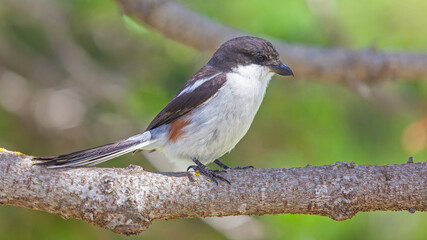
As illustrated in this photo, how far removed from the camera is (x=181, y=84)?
5812 mm

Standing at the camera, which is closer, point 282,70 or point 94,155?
point 94,155

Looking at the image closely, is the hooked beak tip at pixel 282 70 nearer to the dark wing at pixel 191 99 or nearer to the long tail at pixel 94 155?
the dark wing at pixel 191 99

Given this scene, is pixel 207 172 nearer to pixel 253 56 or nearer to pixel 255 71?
pixel 255 71

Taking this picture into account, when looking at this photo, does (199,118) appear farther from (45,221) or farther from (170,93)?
(45,221)

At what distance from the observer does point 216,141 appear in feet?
13.6

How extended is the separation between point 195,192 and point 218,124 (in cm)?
86

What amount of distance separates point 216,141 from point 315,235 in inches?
55.4

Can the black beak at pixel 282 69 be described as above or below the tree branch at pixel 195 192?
above

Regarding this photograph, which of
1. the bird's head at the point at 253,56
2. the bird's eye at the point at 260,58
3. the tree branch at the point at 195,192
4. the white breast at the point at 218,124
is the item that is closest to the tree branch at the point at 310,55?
the bird's head at the point at 253,56

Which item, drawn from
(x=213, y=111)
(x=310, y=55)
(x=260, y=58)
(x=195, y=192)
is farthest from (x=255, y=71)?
(x=195, y=192)

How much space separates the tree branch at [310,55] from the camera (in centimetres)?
505

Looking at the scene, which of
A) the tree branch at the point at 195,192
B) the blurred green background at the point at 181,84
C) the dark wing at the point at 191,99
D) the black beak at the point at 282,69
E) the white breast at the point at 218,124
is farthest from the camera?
the blurred green background at the point at 181,84

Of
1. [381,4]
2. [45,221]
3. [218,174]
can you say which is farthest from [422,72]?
[45,221]

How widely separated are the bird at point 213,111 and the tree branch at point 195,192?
1.73 feet
